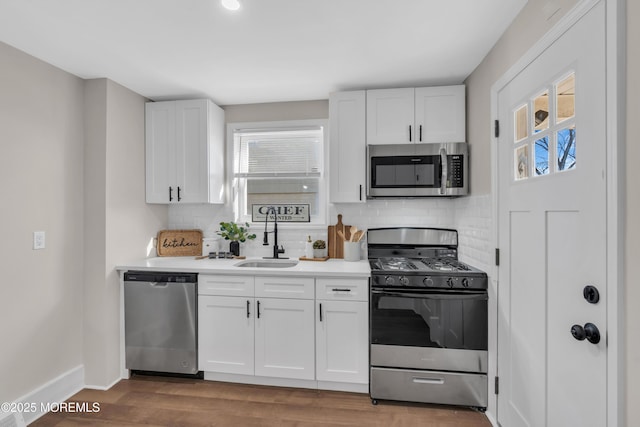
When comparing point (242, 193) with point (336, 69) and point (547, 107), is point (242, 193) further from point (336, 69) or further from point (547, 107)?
point (547, 107)

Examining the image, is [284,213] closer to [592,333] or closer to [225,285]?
[225,285]

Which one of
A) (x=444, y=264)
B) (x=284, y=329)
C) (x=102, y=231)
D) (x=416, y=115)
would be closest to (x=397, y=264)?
(x=444, y=264)

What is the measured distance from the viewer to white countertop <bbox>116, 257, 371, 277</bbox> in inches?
95.2

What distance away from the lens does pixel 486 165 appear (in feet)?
7.33

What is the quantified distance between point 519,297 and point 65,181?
323cm

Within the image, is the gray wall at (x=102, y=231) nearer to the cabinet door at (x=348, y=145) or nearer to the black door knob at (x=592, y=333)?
the cabinet door at (x=348, y=145)

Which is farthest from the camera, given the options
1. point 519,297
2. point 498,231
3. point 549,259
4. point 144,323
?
point 144,323

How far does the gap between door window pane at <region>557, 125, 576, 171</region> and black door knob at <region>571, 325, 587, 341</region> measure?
25.5 inches

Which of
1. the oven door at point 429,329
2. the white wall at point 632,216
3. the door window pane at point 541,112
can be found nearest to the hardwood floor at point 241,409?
the oven door at point 429,329

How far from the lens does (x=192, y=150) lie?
2.98m

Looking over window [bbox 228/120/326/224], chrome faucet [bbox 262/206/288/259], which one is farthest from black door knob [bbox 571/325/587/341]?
chrome faucet [bbox 262/206/288/259]

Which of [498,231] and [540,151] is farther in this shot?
[498,231]

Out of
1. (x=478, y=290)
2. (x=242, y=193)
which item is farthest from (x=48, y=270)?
(x=478, y=290)

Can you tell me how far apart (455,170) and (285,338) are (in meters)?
1.92
